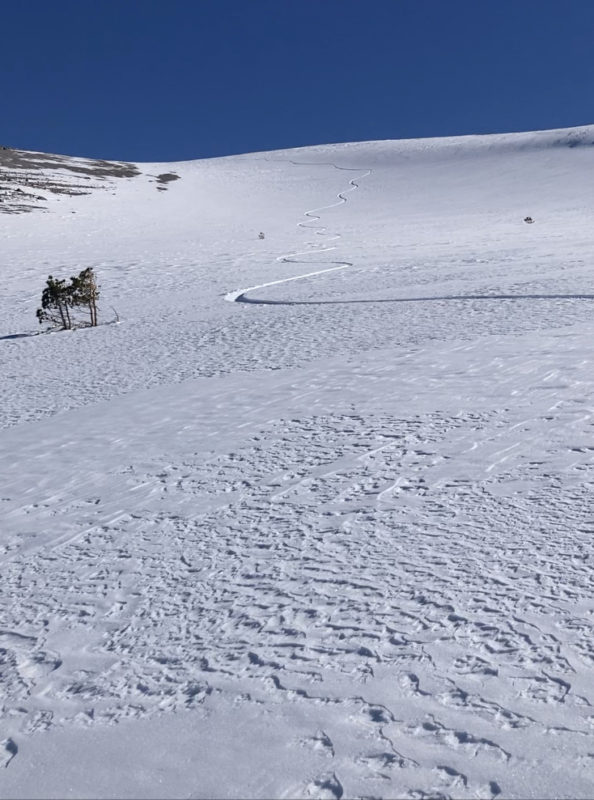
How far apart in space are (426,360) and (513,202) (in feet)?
86.8

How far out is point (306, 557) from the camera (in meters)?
3.60

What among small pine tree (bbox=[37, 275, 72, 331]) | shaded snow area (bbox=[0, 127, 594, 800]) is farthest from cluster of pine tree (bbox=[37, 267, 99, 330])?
shaded snow area (bbox=[0, 127, 594, 800])

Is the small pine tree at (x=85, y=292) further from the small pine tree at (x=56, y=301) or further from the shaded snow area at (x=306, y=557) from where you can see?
the shaded snow area at (x=306, y=557)

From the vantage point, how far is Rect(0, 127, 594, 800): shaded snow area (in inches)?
95.2

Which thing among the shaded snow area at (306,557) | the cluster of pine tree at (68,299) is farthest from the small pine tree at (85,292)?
the shaded snow area at (306,557)

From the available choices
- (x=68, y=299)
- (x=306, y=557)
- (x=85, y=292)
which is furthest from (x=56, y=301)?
(x=306, y=557)

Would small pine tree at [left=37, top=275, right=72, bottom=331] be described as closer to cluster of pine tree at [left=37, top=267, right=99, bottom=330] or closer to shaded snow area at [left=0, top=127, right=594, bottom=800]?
cluster of pine tree at [left=37, top=267, right=99, bottom=330]

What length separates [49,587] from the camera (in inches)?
141

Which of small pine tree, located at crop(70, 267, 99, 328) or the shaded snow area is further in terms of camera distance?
small pine tree, located at crop(70, 267, 99, 328)

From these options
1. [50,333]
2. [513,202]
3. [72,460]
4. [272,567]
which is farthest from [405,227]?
[272,567]

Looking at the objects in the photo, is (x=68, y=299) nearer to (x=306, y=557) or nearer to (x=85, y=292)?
(x=85, y=292)

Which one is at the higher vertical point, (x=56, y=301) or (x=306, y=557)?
(x=56, y=301)

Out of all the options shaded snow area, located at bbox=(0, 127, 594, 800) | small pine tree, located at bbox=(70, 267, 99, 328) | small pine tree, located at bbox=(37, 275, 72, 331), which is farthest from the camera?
small pine tree, located at bbox=(70, 267, 99, 328)

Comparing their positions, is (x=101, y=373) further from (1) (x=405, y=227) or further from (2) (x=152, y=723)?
(1) (x=405, y=227)
